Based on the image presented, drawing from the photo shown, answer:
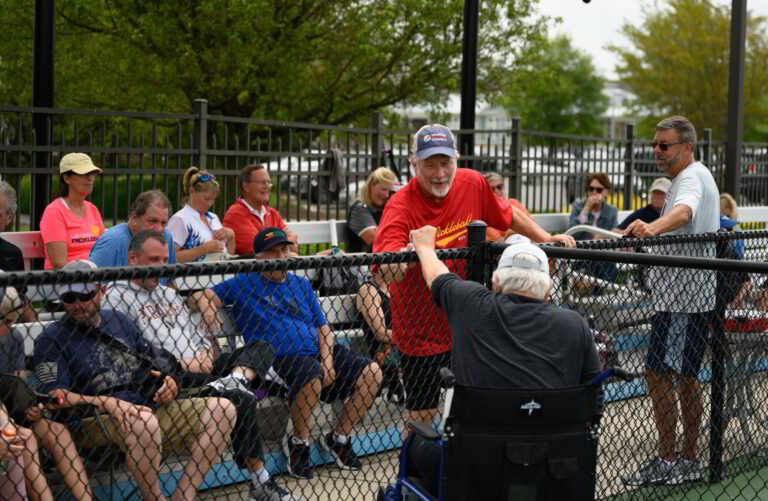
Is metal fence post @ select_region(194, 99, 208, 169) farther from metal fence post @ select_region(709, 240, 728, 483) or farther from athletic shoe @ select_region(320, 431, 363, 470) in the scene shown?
metal fence post @ select_region(709, 240, 728, 483)

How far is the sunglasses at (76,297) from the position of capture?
3.95 meters

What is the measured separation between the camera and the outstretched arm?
387cm

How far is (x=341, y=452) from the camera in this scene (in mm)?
5301

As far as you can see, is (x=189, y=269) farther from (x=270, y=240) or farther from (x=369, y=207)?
(x=369, y=207)

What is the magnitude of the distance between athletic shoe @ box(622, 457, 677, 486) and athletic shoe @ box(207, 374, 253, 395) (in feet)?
6.08

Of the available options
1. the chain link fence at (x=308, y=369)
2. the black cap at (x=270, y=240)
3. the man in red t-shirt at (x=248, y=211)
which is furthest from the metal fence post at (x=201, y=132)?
the black cap at (x=270, y=240)

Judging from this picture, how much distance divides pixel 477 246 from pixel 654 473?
5.39 feet

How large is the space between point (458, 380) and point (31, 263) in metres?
4.06

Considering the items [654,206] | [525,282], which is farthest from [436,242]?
[654,206]

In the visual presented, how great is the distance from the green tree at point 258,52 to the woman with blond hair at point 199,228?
332 inches

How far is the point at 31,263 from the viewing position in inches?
269

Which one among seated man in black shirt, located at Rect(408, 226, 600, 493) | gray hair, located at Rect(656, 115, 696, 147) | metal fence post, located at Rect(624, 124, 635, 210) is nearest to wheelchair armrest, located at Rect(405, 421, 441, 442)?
seated man in black shirt, located at Rect(408, 226, 600, 493)

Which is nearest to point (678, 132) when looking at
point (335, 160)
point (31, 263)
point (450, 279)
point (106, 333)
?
point (450, 279)

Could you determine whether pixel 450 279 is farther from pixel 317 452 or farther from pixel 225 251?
pixel 225 251
